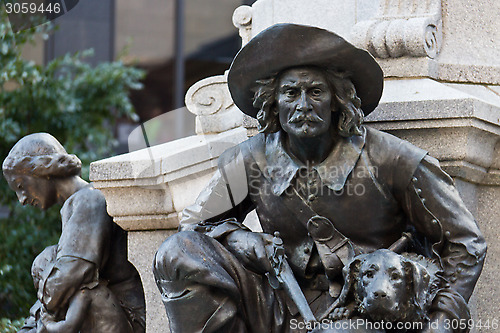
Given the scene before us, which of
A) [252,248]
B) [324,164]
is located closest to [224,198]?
[252,248]

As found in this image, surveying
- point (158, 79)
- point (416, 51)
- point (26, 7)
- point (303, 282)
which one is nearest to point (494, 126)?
point (416, 51)

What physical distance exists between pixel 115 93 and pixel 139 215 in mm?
6653

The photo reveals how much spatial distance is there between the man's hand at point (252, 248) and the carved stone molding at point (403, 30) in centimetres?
150

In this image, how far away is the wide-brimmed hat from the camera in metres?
6.31

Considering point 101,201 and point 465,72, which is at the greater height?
point 465,72

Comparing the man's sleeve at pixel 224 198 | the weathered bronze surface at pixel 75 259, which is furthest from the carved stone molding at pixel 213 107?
the man's sleeve at pixel 224 198

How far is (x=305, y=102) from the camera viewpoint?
628cm

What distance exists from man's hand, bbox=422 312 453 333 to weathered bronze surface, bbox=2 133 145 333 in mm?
2253

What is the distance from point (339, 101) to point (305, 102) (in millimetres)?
201

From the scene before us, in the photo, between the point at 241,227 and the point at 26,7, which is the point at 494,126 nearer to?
the point at 241,227

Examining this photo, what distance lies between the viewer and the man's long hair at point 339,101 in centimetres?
641

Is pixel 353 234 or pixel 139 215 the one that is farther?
pixel 139 215

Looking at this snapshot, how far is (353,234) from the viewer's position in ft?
21.4

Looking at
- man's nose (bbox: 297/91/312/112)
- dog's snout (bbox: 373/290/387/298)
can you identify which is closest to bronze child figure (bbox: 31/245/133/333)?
man's nose (bbox: 297/91/312/112)
